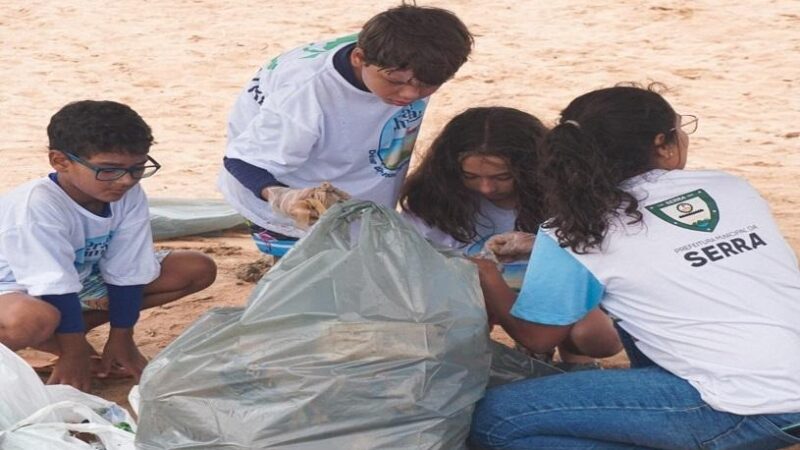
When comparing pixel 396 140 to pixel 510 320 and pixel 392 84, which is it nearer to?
pixel 392 84

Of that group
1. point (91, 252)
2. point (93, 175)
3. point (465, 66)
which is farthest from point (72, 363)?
point (465, 66)

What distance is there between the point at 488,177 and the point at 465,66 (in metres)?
4.44

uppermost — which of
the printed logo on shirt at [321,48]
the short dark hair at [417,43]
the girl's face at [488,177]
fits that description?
the short dark hair at [417,43]

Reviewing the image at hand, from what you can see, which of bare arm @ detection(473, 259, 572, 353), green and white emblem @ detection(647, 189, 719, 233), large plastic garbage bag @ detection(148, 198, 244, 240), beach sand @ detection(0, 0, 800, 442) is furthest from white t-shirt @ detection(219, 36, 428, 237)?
beach sand @ detection(0, 0, 800, 442)

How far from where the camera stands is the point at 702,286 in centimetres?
245

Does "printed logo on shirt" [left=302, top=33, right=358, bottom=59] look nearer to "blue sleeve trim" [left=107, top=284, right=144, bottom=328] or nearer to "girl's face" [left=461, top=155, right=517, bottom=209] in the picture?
"girl's face" [left=461, top=155, right=517, bottom=209]

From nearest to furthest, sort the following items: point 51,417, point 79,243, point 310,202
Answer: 1. point 51,417
2. point 310,202
3. point 79,243

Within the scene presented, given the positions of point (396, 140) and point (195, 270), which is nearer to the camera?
point (396, 140)

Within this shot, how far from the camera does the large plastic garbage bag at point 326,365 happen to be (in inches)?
94.7

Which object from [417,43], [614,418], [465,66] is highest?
[417,43]

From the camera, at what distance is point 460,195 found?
3287mm

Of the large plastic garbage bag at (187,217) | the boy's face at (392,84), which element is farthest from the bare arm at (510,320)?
the large plastic garbage bag at (187,217)

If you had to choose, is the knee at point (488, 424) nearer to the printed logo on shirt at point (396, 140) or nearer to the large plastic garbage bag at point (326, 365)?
the large plastic garbage bag at point (326, 365)

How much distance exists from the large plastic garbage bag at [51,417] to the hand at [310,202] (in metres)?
0.57
